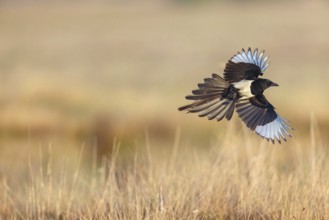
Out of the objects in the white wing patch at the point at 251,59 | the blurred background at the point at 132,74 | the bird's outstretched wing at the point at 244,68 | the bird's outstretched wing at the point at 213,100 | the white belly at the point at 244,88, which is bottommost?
the blurred background at the point at 132,74

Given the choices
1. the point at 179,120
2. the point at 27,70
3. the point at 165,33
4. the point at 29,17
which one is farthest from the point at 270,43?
the point at 29,17

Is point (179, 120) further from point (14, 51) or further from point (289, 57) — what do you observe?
point (14, 51)

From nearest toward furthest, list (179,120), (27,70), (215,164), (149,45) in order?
(215,164), (179,120), (27,70), (149,45)

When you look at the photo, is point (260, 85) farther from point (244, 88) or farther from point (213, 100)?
point (213, 100)

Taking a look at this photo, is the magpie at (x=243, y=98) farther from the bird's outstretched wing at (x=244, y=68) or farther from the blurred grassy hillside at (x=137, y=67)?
the blurred grassy hillside at (x=137, y=67)

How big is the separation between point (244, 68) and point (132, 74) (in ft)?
35.6

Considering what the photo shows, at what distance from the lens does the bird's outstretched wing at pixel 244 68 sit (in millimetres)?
5402

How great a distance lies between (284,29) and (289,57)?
579 cm

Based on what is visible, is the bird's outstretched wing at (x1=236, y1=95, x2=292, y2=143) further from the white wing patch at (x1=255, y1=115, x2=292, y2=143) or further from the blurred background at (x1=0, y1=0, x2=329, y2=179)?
the blurred background at (x1=0, y1=0, x2=329, y2=179)

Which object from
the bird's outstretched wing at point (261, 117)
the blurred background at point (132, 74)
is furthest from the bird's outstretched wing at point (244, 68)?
the blurred background at point (132, 74)

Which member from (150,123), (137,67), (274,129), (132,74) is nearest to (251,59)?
(274,129)

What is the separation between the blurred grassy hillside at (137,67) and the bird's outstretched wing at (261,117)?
588 mm

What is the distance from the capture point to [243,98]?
537cm

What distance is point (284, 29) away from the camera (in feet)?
77.7
